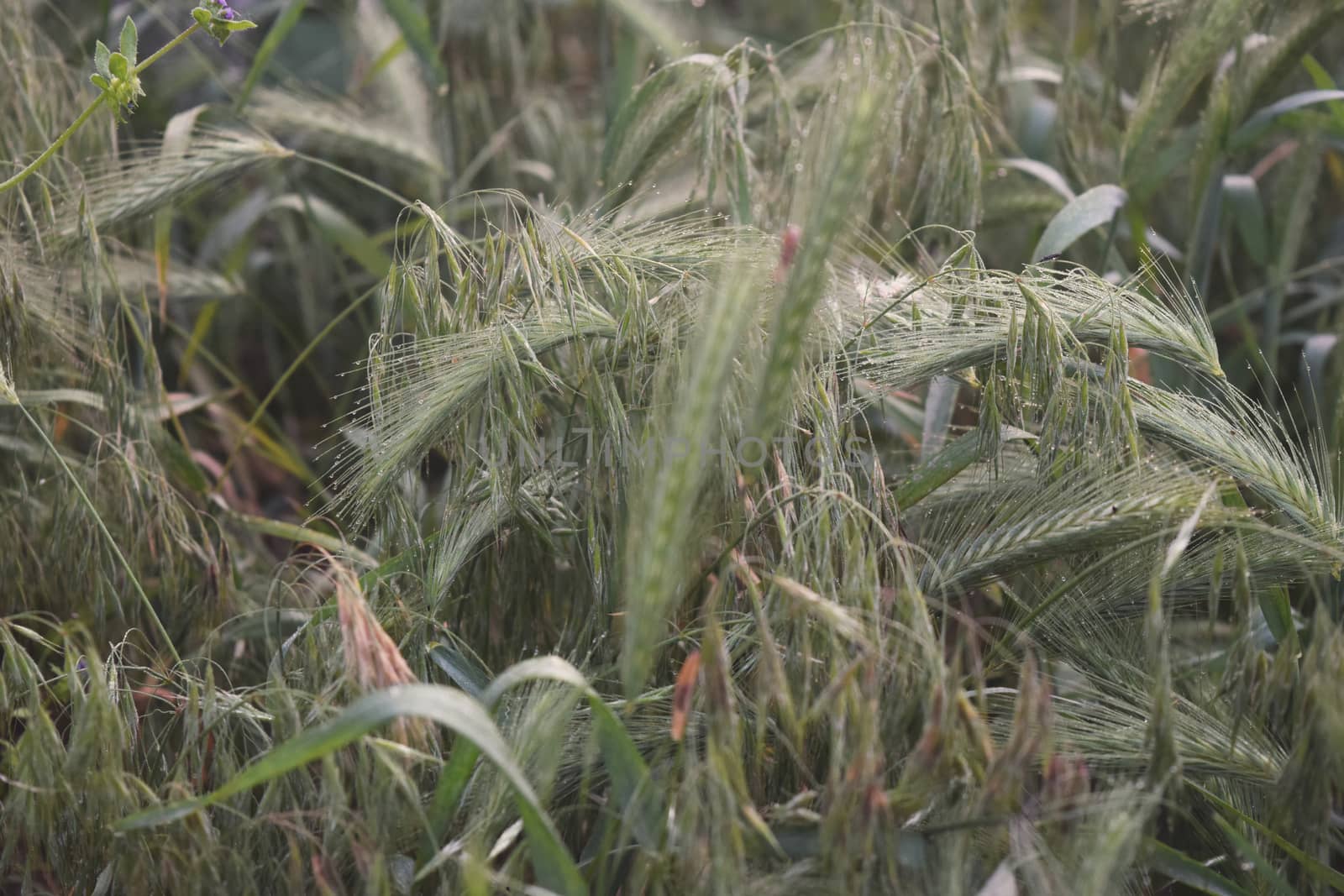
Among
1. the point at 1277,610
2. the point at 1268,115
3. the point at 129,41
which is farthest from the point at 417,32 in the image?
the point at 1277,610

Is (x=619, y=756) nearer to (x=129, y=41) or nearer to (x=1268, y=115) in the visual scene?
(x=129, y=41)

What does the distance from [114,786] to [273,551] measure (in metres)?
0.85

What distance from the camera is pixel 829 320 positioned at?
98cm

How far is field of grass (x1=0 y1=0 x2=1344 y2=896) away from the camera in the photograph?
739mm

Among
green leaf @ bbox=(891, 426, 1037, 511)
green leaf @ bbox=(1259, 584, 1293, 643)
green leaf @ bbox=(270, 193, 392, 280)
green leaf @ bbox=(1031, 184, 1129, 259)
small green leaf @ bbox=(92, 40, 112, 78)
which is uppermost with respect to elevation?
small green leaf @ bbox=(92, 40, 112, 78)

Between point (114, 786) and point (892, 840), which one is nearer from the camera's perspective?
point (892, 840)

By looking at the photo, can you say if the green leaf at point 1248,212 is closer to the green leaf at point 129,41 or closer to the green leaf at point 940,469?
the green leaf at point 940,469

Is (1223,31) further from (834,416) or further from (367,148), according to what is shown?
(367,148)

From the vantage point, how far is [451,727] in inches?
28.2

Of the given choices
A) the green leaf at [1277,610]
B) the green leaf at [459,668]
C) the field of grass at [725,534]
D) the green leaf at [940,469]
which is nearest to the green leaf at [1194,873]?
the field of grass at [725,534]

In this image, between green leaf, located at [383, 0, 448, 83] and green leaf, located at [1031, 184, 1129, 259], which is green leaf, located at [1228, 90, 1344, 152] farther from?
green leaf, located at [383, 0, 448, 83]

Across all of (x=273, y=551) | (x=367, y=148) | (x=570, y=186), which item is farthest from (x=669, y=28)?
(x=273, y=551)

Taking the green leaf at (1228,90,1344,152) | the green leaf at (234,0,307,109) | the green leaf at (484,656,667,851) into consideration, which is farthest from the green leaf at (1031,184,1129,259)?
the green leaf at (234,0,307,109)

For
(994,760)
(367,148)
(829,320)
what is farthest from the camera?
(367,148)
